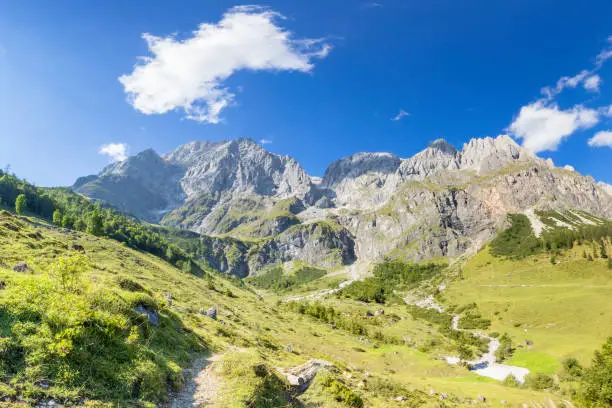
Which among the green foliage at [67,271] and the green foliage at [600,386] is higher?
the green foliage at [67,271]

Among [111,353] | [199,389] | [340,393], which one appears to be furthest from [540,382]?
[111,353]

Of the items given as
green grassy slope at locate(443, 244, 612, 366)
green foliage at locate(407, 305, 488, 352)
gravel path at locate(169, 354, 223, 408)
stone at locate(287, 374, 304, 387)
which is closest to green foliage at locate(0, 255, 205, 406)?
gravel path at locate(169, 354, 223, 408)

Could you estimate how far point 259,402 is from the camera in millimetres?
22422

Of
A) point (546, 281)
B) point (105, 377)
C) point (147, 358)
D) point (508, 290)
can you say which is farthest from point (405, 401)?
point (546, 281)

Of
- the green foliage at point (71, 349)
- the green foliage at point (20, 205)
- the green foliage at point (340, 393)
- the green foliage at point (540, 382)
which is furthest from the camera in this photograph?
the green foliage at point (20, 205)

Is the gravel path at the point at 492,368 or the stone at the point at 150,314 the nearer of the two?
the stone at the point at 150,314

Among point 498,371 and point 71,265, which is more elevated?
point 71,265

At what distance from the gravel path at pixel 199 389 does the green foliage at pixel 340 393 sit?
400 inches

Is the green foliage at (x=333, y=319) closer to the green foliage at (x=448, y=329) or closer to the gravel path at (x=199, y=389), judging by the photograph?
the green foliage at (x=448, y=329)

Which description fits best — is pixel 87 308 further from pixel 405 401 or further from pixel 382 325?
pixel 382 325

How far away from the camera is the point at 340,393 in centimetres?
2816

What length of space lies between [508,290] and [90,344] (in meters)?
215

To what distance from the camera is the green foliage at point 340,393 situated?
27.6 meters

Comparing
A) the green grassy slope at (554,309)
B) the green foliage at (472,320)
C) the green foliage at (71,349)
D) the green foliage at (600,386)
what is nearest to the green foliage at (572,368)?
the green grassy slope at (554,309)
